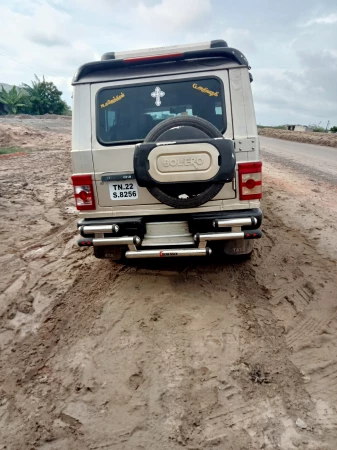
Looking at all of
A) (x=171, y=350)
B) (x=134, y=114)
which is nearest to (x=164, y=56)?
(x=134, y=114)

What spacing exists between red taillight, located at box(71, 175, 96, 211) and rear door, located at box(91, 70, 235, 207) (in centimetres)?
8

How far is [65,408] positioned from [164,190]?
2.08 meters

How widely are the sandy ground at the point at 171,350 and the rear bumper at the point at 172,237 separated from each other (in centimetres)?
46

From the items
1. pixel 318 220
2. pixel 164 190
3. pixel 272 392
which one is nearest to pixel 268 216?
pixel 318 220

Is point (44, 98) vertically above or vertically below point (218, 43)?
above

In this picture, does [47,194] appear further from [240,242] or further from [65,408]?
[65,408]

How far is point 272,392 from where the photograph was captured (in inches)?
104

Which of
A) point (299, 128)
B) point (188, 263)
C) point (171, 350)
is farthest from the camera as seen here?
point (299, 128)

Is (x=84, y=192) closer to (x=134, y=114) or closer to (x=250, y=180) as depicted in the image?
(x=134, y=114)

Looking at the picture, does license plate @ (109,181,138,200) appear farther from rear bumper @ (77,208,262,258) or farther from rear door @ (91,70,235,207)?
rear bumper @ (77,208,262,258)

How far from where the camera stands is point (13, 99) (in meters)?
37.6

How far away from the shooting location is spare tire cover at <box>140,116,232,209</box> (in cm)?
363

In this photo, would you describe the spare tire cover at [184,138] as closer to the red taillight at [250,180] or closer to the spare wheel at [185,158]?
the spare wheel at [185,158]

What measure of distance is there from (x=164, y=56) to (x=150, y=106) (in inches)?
20.0
